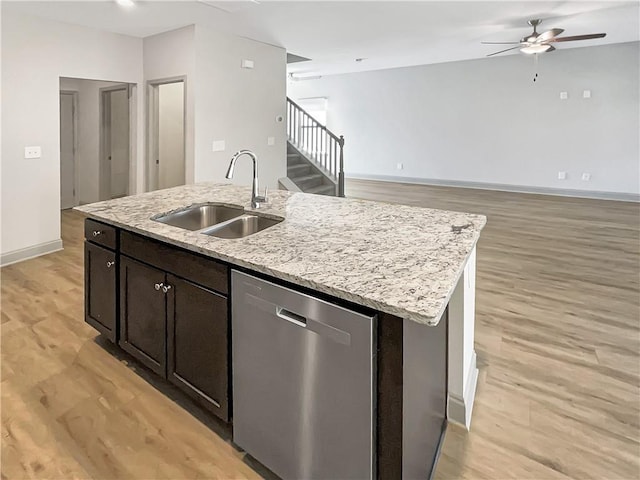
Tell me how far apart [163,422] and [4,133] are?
12.7 ft

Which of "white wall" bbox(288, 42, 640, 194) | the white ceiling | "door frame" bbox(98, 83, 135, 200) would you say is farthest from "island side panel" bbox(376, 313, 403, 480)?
"white wall" bbox(288, 42, 640, 194)

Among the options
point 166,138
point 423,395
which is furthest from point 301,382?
point 166,138

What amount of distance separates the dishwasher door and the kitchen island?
0.08 ft

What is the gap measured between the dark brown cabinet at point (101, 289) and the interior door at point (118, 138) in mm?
4888

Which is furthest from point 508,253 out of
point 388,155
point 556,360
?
point 388,155

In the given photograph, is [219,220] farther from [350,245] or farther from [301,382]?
[301,382]

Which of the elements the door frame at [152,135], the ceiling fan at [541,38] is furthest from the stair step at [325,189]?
the ceiling fan at [541,38]

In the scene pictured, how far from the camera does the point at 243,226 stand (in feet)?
7.90

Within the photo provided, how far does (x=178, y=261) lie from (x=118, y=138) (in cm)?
619

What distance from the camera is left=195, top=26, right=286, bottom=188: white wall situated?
17.9 ft

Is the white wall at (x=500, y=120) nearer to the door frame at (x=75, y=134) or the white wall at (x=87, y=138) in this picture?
the white wall at (x=87, y=138)

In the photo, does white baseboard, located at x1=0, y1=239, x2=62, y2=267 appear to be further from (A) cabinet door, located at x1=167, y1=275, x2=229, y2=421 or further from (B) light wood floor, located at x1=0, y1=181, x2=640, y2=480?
(A) cabinet door, located at x1=167, y1=275, x2=229, y2=421

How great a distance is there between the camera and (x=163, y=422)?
2.04 m

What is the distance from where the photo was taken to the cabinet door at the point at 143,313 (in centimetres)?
210
